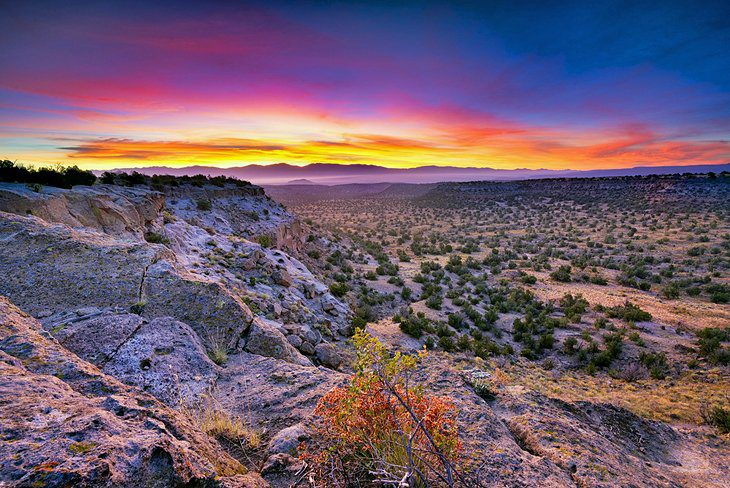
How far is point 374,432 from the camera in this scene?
290 cm

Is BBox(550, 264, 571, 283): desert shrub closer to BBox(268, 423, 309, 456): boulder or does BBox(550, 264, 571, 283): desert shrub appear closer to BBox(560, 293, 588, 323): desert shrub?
BBox(560, 293, 588, 323): desert shrub

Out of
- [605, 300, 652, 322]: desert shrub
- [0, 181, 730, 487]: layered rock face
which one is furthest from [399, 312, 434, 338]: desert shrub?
[605, 300, 652, 322]: desert shrub

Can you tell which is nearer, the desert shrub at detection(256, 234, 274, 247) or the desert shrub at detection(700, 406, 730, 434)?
the desert shrub at detection(700, 406, 730, 434)

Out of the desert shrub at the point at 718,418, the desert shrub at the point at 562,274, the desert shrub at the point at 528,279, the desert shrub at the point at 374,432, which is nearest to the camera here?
the desert shrub at the point at 374,432

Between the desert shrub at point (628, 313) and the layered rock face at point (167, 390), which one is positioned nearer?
the layered rock face at point (167, 390)

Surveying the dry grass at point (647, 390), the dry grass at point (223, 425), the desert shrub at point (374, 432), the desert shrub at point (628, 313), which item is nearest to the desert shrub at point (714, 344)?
the dry grass at point (647, 390)

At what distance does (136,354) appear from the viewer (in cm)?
429

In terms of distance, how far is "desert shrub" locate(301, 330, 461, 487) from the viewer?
8.94ft

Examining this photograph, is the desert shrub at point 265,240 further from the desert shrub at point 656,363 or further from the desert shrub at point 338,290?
the desert shrub at point 656,363

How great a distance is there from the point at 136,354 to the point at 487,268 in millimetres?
21759

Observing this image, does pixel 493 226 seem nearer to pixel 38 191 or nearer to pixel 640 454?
pixel 640 454

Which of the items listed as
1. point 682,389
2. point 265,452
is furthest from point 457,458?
point 682,389

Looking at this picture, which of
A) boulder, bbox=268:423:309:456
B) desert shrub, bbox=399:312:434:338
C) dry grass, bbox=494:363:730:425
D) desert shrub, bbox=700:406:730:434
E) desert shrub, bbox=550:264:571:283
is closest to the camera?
boulder, bbox=268:423:309:456

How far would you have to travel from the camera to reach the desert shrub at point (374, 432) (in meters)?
2.72
